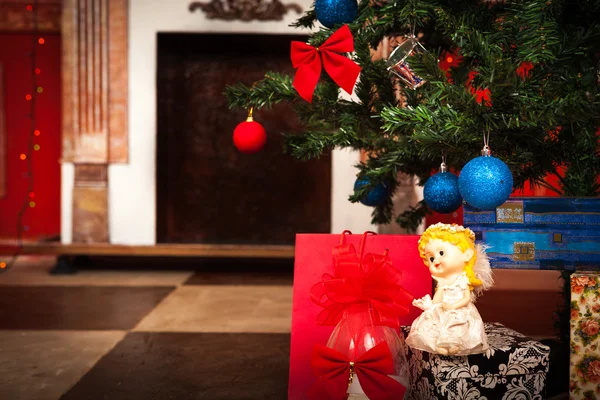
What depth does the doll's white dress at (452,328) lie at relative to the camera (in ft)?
4.76

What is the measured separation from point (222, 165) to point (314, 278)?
323 centimetres

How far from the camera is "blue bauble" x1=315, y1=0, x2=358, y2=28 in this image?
5.69 feet

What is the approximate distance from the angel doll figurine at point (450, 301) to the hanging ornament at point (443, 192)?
0.57ft

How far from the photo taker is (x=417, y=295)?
1729mm

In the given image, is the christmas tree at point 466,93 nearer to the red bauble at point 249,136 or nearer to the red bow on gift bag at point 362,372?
the red bauble at point 249,136

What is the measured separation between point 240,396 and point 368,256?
69 centimetres

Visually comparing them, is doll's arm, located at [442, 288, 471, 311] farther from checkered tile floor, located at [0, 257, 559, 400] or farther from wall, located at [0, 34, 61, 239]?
wall, located at [0, 34, 61, 239]

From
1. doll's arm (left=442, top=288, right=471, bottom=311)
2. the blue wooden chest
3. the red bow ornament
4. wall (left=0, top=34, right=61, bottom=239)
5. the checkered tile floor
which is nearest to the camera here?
doll's arm (left=442, top=288, right=471, bottom=311)

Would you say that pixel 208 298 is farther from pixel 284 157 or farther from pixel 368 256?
pixel 368 256

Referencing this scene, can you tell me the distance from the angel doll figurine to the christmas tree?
26 centimetres

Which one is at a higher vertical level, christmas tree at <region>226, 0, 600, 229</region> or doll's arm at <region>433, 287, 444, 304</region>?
christmas tree at <region>226, 0, 600, 229</region>

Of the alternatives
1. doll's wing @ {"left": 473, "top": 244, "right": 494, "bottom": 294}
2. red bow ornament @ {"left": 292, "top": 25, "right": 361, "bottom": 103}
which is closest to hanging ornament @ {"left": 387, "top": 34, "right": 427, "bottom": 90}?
red bow ornament @ {"left": 292, "top": 25, "right": 361, "bottom": 103}

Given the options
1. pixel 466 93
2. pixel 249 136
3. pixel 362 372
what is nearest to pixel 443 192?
pixel 466 93

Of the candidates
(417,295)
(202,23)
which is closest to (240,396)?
(417,295)
